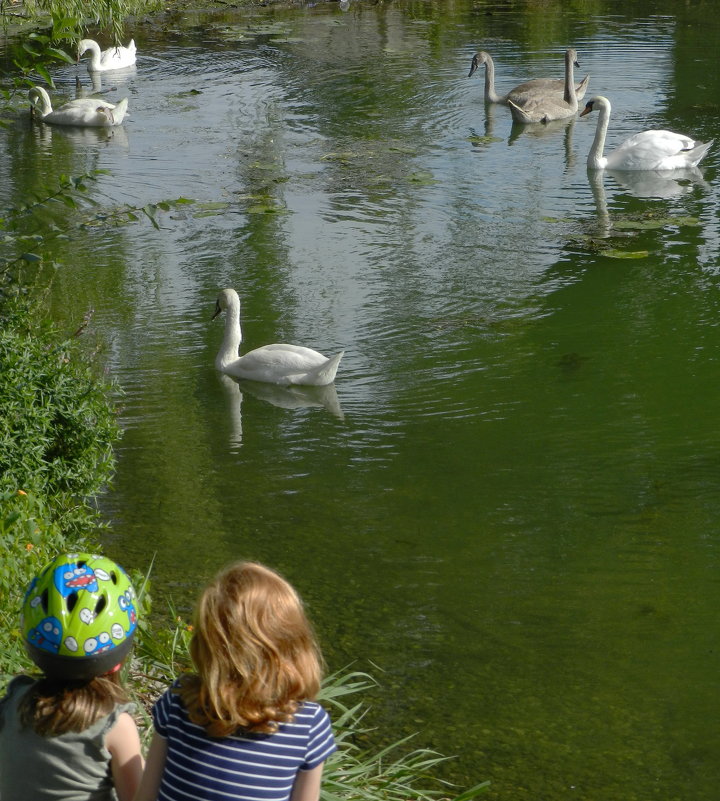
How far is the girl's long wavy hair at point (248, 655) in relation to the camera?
2.47 meters

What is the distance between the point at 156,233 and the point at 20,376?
621 centimetres

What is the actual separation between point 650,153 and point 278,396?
7.05 meters

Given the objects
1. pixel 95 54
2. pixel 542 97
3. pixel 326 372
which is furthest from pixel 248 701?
pixel 95 54

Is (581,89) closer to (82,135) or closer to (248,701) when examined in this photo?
(82,135)

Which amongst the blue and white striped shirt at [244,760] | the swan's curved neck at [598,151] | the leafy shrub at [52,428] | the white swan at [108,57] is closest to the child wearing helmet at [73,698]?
the blue and white striped shirt at [244,760]

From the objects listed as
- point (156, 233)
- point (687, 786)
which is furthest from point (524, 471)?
point (156, 233)

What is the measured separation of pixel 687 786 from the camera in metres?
4.41

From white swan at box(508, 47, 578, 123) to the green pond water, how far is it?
293 mm

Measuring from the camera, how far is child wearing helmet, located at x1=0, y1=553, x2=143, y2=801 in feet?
8.29

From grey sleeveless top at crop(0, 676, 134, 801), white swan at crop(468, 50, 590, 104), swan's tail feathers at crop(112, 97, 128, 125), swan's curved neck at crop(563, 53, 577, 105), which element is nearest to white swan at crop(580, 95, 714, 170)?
white swan at crop(468, 50, 590, 104)

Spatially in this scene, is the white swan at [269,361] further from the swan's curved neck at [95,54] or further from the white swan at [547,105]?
the swan's curved neck at [95,54]

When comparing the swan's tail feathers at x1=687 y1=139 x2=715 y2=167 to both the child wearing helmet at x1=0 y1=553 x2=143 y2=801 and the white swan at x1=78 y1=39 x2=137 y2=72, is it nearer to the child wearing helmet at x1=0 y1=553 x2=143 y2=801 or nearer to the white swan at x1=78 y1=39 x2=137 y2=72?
the white swan at x1=78 y1=39 x2=137 y2=72

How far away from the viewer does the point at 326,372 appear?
27.2 ft

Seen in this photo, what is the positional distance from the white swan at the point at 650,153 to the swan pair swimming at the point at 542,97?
8.42 feet
